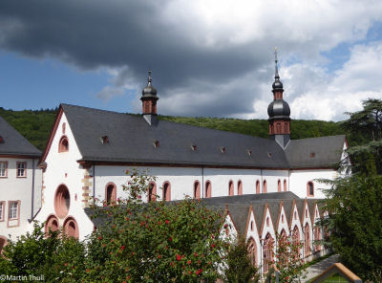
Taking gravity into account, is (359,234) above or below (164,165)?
below

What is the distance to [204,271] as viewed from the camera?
8.10 metres

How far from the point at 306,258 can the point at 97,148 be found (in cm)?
2014

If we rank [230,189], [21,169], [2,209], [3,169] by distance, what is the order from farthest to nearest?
[230,189]
[21,169]
[3,169]
[2,209]

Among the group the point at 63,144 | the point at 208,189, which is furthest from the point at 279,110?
the point at 63,144

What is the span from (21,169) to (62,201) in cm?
848

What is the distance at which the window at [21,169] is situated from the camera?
28186 millimetres

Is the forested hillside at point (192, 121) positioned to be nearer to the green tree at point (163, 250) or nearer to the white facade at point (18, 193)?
the white facade at point (18, 193)

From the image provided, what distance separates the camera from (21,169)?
2839 centimetres

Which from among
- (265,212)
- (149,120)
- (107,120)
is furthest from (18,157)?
(265,212)

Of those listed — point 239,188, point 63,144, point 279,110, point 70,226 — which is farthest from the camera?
point 279,110

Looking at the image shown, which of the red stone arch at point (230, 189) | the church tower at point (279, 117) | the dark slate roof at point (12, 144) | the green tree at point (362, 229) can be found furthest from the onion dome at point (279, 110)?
the dark slate roof at point (12, 144)

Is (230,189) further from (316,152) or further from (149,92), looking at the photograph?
(316,152)

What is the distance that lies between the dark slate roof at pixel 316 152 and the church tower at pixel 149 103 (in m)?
21.5

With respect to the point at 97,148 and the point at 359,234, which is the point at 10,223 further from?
the point at 359,234
